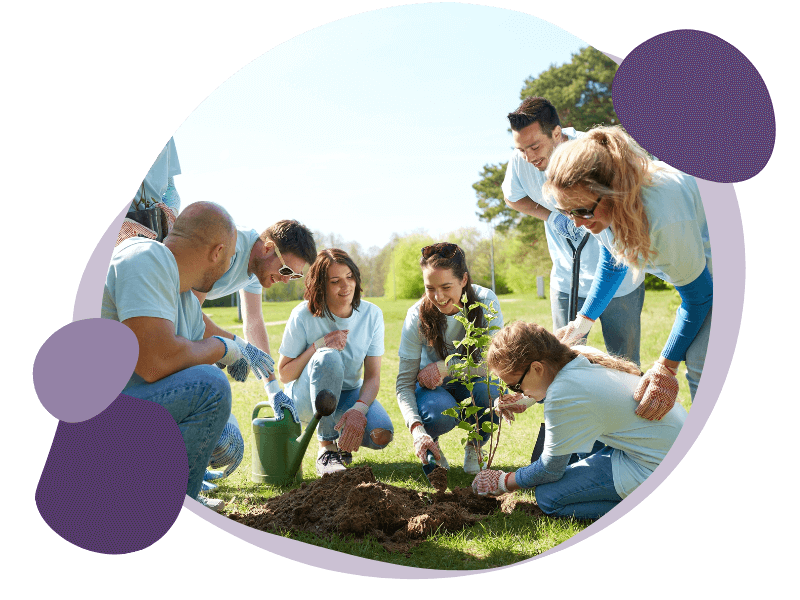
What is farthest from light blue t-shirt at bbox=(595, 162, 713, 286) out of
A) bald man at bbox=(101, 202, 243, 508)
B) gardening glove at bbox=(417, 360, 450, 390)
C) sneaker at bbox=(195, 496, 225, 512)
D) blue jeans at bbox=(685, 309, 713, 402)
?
sneaker at bbox=(195, 496, 225, 512)

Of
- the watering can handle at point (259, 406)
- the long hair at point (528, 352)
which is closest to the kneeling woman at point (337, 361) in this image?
the watering can handle at point (259, 406)

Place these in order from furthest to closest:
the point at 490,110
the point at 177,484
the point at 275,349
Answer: the point at 275,349 → the point at 490,110 → the point at 177,484

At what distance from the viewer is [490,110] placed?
3.14 metres

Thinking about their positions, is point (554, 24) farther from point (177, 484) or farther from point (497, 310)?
point (177, 484)

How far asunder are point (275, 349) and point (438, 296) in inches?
32.4

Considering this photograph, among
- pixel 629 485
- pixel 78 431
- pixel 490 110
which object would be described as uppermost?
pixel 490 110

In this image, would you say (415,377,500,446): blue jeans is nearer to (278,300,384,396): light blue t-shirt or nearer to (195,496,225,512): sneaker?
(278,300,384,396): light blue t-shirt

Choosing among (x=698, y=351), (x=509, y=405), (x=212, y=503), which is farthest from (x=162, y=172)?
(x=698, y=351)

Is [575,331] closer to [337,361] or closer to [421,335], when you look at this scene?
[421,335]

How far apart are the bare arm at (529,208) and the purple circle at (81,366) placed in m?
1.72

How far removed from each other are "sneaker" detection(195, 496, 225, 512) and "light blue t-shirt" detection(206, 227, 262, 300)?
3.12ft

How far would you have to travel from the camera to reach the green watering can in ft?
11.1

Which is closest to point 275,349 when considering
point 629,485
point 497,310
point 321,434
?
point 321,434

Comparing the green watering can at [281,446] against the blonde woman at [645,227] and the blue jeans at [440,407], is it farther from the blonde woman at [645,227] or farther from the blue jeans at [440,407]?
the blonde woman at [645,227]
